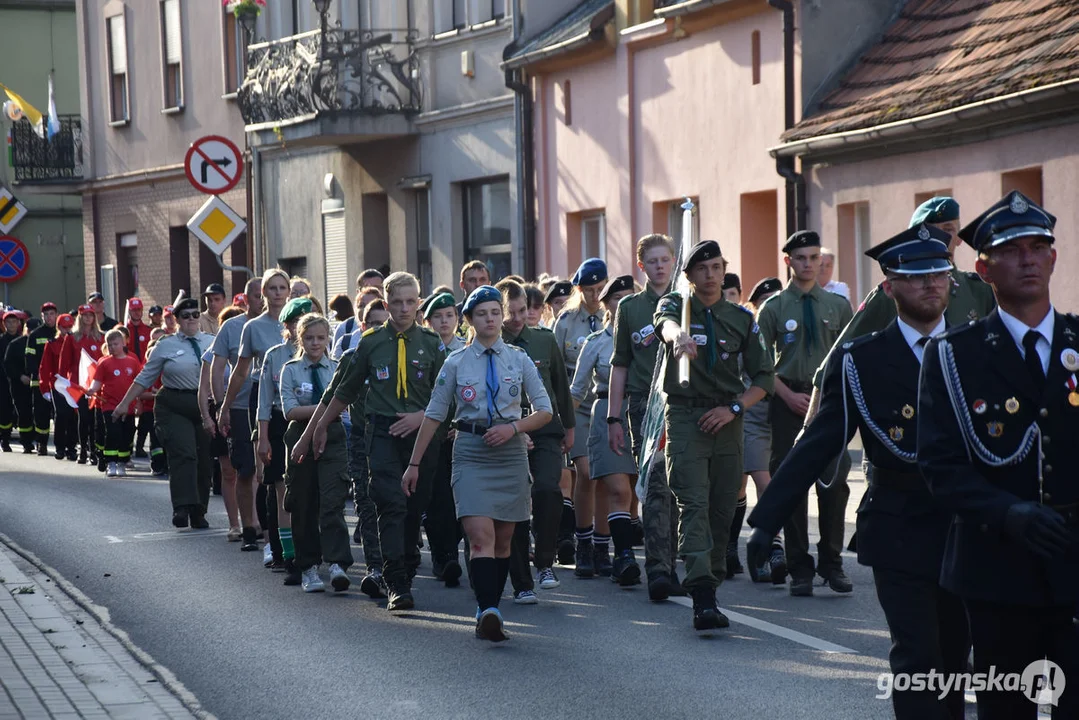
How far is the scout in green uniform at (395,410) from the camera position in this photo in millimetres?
10453

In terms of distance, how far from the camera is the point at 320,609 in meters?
10.6

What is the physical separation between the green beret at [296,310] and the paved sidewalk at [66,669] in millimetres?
2205

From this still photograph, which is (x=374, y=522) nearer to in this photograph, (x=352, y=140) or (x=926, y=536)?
(x=926, y=536)

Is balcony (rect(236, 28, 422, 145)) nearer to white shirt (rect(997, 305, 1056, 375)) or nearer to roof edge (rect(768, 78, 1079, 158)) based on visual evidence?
roof edge (rect(768, 78, 1079, 158))

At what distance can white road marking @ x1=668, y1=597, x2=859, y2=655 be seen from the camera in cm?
866

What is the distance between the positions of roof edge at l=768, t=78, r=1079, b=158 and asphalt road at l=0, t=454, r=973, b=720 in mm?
6181

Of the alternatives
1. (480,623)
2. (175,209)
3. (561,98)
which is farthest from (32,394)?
(480,623)

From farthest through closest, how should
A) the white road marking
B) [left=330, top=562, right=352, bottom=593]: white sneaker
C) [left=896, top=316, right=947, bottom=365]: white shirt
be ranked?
[left=330, top=562, right=352, bottom=593]: white sneaker, the white road marking, [left=896, top=316, right=947, bottom=365]: white shirt

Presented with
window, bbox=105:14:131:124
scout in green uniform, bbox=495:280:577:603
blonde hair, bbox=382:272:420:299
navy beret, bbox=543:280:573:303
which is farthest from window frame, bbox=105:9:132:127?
blonde hair, bbox=382:272:420:299

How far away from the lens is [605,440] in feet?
37.2

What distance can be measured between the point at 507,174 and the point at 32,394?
24.2 feet

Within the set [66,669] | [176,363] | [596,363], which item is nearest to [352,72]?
[176,363]

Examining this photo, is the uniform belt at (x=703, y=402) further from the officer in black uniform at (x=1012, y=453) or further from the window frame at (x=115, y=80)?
the window frame at (x=115, y=80)

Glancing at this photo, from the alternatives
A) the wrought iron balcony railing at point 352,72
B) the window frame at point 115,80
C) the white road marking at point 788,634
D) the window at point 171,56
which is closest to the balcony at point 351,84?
the wrought iron balcony railing at point 352,72
